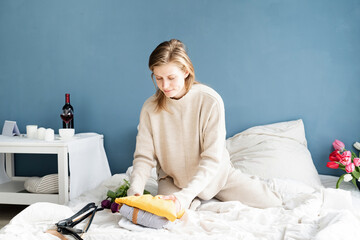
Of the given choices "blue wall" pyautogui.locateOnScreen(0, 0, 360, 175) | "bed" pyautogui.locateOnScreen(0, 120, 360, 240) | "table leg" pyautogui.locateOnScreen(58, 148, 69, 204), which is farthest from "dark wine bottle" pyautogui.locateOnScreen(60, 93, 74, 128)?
"bed" pyautogui.locateOnScreen(0, 120, 360, 240)

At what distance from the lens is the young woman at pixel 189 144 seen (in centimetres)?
146

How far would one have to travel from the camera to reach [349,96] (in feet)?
7.80

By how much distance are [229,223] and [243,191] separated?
0.39 meters

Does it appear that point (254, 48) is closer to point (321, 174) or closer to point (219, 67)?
point (219, 67)

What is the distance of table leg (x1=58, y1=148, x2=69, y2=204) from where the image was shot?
202cm

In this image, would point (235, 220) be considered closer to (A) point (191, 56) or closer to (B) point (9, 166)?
(A) point (191, 56)

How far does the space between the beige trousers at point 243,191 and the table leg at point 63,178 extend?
663 millimetres

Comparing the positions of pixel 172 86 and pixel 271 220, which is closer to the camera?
pixel 271 220

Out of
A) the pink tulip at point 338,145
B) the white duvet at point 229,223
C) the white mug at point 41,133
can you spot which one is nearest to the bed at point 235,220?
the white duvet at point 229,223

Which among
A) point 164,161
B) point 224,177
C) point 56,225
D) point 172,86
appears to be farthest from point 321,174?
point 56,225

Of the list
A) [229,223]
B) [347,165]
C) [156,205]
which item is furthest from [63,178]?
[347,165]

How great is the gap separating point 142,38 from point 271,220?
1.74 meters

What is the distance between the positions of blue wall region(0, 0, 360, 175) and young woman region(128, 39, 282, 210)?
3.19 feet

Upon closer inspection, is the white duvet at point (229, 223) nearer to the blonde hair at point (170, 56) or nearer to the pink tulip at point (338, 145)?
the blonde hair at point (170, 56)
